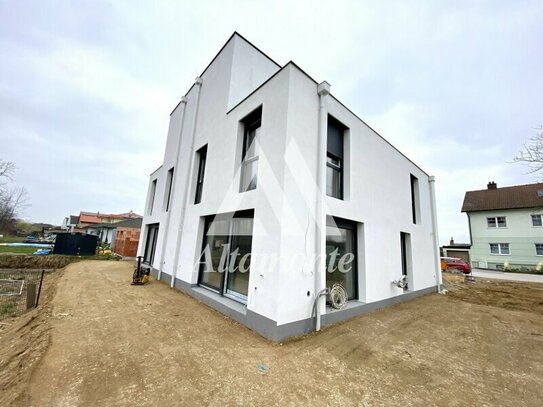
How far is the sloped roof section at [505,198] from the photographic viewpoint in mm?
18219

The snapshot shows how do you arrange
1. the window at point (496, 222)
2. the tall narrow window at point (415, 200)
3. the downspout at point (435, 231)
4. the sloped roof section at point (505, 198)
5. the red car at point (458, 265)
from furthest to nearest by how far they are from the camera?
the window at point (496, 222)
the sloped roof section at point (505, 198)
the red car at point (458, 265)
the downspout at point (435, 231)
the tall narrow window at point (415, 200)

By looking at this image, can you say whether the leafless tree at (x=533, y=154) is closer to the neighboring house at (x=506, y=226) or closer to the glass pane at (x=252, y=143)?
the glass pane at (x=252, y=143)

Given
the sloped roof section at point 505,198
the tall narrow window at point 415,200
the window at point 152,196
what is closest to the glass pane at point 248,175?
Result: the tall narrow window at point 415,200

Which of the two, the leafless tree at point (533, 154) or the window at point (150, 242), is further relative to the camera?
the window at point (150, 242)

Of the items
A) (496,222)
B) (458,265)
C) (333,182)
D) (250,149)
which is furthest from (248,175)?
(496,222)

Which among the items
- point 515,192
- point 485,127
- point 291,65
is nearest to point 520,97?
point 485,127

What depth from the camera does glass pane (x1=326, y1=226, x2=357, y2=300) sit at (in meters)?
4.82

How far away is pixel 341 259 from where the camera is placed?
518 cm

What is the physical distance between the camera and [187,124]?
8688 millimetres

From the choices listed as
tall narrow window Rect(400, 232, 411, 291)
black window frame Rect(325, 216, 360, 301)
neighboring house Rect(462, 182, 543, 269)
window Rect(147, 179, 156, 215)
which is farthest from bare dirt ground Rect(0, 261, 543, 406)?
neighboring house Rect(462, 182, 543, 269)

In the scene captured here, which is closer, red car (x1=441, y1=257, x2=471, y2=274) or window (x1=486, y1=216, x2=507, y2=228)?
red car (x1=441, y1=257, x2=471, y2=274)

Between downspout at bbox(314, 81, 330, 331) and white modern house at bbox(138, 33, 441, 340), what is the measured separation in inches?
0.9

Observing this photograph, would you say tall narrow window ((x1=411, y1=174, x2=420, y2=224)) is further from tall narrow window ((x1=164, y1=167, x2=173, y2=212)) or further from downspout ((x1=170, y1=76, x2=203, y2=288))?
tall narrow window ((x1=164, y1=167, x2=173, y2=212))

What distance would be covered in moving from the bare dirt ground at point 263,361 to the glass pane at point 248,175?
297cm
